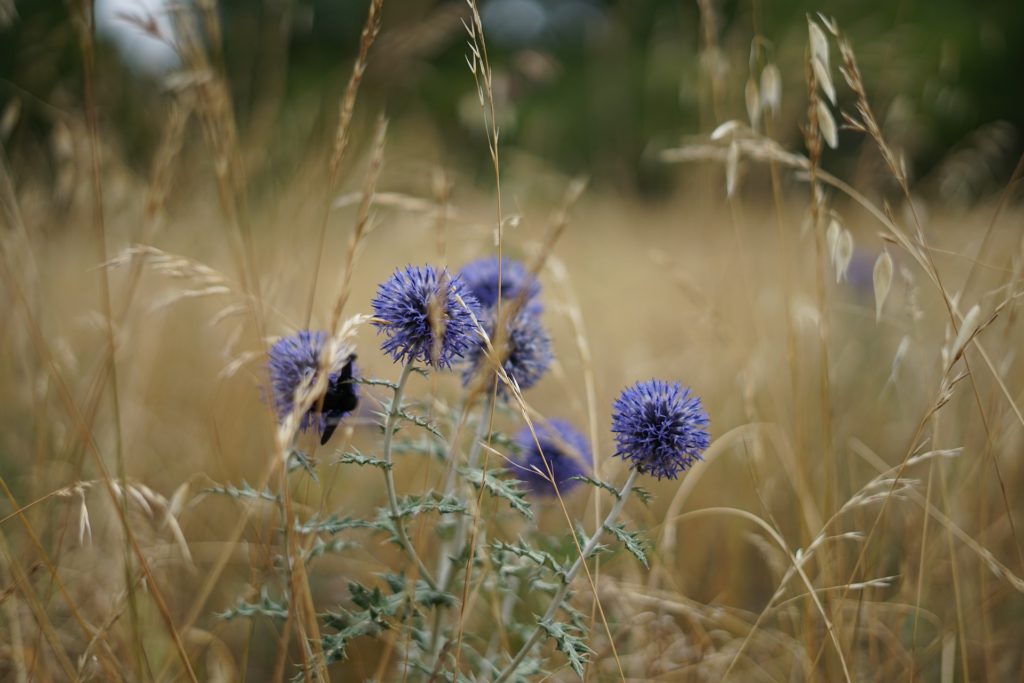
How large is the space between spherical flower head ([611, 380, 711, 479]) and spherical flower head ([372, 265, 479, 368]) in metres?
0.23

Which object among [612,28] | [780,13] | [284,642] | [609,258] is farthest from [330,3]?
[284,642]

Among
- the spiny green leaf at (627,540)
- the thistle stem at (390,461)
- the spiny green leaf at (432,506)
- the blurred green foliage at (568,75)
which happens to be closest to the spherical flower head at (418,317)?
the thistle stem at (390,461)

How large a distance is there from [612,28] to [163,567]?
2847mm

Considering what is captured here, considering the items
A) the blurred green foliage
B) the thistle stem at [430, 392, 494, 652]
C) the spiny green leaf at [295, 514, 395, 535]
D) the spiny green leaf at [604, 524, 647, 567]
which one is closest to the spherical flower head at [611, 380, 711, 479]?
the spiny green leaf at [604, 524, 647, 567]

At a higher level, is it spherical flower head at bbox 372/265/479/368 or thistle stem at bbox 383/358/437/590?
spherical flower head at bbox 372/265/479/368

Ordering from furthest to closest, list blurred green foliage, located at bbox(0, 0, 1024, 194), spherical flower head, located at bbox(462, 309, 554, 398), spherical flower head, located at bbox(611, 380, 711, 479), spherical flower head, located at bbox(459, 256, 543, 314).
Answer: blurred green foliage, located at bbox(0, 0, 1024, 194), spherical flower head, located at bbox(459, 256, 543, 314), spherical flower head, located at bbox(462, 309, 554, 398), spherical flower head, located at bbox(611, 380, 711, 479)

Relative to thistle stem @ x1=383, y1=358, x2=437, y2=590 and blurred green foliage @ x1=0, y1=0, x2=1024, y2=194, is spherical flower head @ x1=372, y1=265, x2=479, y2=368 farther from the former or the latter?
blurred green foliage @ x1=0, y1=0, x2=1024, y2=194

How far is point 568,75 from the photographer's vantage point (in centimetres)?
1529

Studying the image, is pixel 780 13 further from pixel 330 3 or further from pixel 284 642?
pixel 284 642

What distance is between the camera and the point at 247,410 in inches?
85.2

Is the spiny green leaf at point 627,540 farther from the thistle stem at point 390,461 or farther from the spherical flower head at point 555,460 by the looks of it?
the spherical flower head at point 555,460

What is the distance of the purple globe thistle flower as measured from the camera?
99 cm

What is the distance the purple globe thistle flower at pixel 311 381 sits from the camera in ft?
3.25

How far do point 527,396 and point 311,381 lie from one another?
4.59 ft
